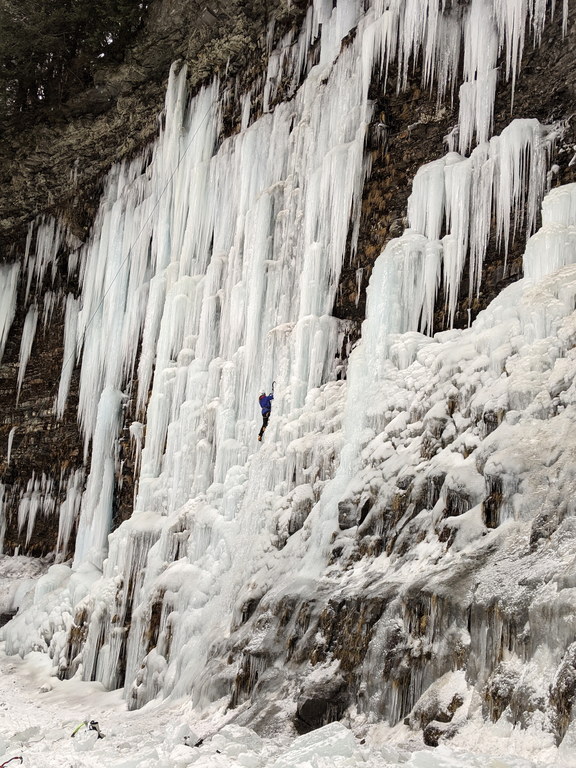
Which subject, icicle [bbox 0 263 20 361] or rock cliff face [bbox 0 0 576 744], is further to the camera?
icicle [bbox 0 263 20 361]

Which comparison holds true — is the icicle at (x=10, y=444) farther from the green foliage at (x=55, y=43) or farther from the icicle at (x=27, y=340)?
the green foliage at (x=55, y=43)

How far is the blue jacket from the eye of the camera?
1063 centimetres

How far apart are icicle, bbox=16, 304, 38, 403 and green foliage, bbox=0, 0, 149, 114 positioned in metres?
4.96

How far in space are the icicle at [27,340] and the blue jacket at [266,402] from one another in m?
10.6

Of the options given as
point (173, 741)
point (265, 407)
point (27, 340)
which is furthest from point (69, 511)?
point (173, 741)

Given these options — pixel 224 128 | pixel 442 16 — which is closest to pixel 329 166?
pixel 442 16

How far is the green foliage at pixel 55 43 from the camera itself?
14.9 meters

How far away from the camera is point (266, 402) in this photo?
1063cm

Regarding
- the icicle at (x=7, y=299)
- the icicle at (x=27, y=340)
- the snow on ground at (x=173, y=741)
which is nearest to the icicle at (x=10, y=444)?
the icicle at (x=27, y=340)

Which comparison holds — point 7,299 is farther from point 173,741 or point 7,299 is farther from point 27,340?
point 173,741

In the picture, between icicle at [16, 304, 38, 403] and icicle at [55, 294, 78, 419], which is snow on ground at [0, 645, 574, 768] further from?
icicle at [16, 304, 38, 403]

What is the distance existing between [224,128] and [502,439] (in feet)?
31.6

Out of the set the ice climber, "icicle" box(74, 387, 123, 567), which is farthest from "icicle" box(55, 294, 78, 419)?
the ice climber

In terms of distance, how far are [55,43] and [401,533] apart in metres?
12.7
